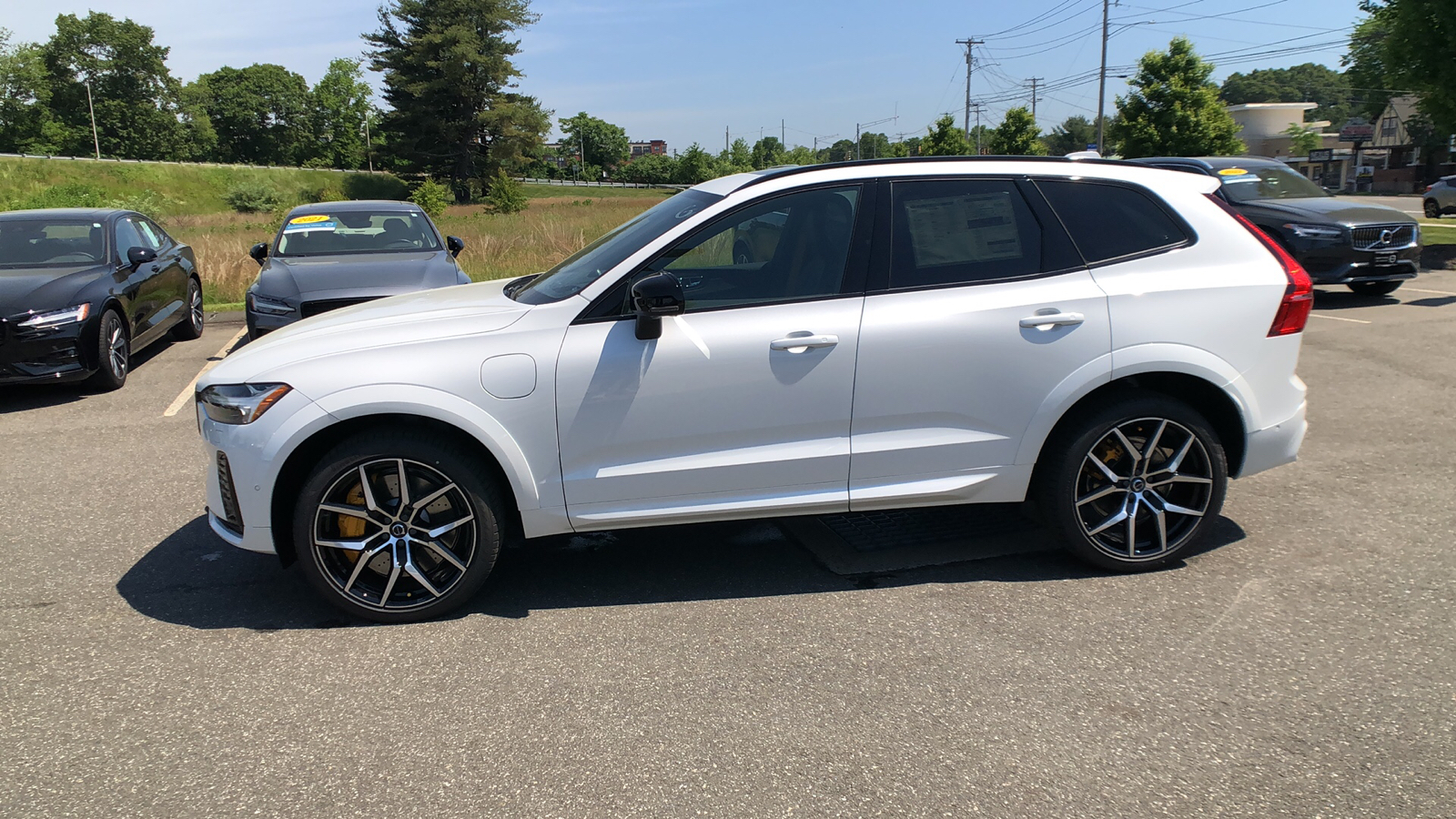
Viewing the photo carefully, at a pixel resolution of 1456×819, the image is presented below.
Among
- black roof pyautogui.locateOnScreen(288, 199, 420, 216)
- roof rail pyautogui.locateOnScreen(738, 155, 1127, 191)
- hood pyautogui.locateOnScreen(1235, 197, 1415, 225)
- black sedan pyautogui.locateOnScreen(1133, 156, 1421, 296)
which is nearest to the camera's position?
roof rail pyautogui.locateOnScreen(738, 155, 1127, 191)

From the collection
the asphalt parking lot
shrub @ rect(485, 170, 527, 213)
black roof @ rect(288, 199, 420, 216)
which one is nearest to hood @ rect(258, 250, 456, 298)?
black roof @ rect(288, 199, 420, 216)

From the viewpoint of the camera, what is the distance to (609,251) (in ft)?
14.4

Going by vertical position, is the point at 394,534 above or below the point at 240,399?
below

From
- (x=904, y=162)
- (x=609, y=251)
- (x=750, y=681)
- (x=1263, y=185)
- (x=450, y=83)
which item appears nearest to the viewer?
(x=750, y=681)

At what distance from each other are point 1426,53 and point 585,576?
60.9 feet

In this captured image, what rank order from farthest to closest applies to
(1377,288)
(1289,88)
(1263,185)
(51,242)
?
(1289,88) < (1263,185) < (1377,288) < (51,242)

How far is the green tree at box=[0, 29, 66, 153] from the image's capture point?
99.7m

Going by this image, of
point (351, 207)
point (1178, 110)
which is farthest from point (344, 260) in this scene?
point (1178, 110)

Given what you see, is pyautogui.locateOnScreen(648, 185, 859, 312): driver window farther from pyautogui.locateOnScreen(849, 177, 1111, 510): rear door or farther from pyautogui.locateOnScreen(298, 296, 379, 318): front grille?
pyautogui.locateOnScreen(298, 296, 379, 318): front grille

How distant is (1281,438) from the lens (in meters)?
4.29

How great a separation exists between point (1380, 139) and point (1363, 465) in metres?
101

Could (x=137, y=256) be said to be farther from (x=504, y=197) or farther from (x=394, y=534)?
(x=504, y=197)

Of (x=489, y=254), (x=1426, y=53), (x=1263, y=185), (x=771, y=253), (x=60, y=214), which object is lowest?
(x=489, y=254)

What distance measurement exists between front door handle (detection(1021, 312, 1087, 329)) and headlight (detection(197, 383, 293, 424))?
9.90ft
